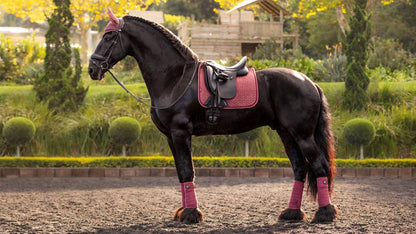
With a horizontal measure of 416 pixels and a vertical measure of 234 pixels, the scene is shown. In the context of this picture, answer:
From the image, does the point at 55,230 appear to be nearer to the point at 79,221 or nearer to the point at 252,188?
the point at 79,221

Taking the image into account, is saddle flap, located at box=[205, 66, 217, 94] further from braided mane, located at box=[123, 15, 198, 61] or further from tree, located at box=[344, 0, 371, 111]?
tree, located at box=[344, 0, 371, 111]

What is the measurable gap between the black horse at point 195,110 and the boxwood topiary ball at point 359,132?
583 centimetres

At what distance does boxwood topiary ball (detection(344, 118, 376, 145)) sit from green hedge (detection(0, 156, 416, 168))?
514 mm

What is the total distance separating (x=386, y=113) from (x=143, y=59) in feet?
29.3

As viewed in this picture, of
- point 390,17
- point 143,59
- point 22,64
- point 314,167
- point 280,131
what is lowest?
point 314,167

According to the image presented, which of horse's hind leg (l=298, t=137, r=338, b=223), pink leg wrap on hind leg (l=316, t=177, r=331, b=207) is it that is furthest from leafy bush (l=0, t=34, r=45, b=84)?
pink leg wrap on hind leg (l=316, t=177, r=331, b=207)

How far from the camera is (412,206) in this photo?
6.25 m

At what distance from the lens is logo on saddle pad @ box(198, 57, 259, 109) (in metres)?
5.29

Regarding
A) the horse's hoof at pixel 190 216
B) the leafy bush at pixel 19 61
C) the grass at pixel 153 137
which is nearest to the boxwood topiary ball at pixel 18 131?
the grass at pixel 153 137

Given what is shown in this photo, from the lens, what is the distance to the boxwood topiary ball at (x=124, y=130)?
11031 mm

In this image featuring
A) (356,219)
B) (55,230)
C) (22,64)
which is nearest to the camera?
(55,230)

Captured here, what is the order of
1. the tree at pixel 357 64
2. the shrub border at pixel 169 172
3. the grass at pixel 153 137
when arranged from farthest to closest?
Result: the tree at pixel 357 64
the grass at pixel 153 137
the shrub border at pixel 169 172

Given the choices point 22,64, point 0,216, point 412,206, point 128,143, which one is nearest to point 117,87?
point 128,143

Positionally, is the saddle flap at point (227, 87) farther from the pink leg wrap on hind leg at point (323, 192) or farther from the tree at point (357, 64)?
the tree at point (357, 64)
